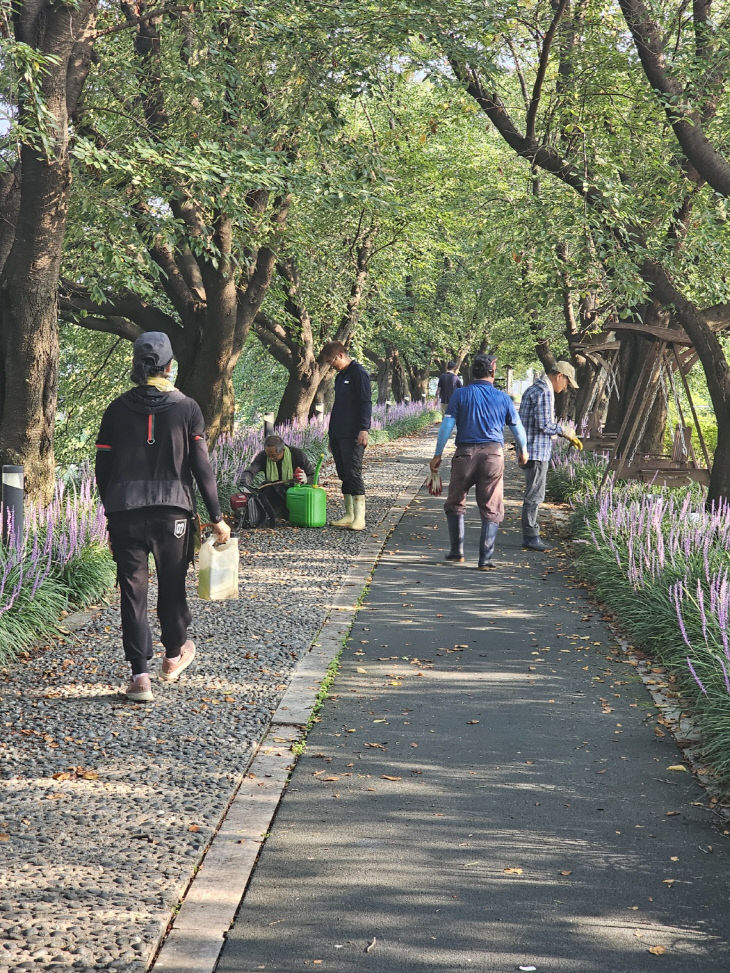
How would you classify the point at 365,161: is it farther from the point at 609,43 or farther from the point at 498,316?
the point at 498,316

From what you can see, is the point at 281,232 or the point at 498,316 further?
the point at 498,316

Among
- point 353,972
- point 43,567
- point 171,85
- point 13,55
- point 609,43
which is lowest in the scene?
point 353,972

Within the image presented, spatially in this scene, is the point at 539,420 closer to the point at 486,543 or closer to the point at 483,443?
the point at 483,443

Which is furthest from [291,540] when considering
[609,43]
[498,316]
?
[498,316]

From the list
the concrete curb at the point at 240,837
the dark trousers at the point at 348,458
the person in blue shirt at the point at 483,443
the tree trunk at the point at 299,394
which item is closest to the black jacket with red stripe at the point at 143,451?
the concrete curb at the point at 240,837

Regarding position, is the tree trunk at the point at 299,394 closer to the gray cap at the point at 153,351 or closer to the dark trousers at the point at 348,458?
the dark trousers at the point at 348,458

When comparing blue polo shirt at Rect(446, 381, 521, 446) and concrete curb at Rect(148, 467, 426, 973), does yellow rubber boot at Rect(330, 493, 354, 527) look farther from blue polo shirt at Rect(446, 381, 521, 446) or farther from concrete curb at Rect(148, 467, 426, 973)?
concrete curb at Rect(148, 467, 426, 973)

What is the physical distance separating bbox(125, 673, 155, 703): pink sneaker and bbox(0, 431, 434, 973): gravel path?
0.06 m

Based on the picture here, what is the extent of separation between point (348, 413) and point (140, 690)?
6721 millimetres

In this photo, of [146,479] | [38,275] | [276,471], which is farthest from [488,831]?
[276,471]

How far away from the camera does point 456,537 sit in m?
11.2

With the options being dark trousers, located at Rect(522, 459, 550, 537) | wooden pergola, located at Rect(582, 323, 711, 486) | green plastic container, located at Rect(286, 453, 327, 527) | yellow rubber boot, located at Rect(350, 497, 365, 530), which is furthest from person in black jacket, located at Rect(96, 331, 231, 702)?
wooden pergola, located at Rect(582, 323, 711, 486)

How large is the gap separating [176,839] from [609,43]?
13037 mm

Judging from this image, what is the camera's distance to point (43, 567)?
8055 millimetres
